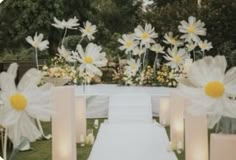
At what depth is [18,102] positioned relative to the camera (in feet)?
2.30

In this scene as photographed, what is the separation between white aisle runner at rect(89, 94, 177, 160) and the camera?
3.70 metres

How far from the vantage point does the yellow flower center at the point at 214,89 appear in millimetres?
→ 788

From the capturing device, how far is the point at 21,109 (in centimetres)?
70

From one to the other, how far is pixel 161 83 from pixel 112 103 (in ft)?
3.41

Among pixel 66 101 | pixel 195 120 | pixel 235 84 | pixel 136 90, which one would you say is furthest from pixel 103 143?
pixel 235 84

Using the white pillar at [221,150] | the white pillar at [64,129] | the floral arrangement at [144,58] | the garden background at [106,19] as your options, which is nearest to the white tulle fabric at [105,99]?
the floral arrangement at [144,58]

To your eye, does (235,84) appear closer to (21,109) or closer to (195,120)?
(21,109)

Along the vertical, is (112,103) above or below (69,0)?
below

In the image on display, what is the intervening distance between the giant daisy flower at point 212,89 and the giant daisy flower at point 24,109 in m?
0.25

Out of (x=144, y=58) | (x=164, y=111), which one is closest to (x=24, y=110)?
(x=164, y=111)

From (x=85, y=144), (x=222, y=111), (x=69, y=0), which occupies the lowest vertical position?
(x=85, y=144)

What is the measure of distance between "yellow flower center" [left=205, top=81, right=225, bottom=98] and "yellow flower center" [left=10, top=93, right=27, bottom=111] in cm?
31

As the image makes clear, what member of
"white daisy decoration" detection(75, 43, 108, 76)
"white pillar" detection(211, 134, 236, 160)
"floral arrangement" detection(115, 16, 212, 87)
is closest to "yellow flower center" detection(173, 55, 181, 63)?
"floral arrangement" detection(115, 16, 212, 87)

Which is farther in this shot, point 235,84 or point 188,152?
point 188,152
